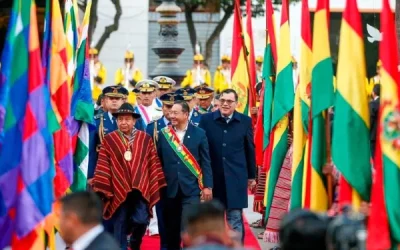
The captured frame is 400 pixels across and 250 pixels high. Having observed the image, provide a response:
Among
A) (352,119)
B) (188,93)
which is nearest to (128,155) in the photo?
(352,119)

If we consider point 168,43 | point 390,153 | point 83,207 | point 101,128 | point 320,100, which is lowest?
point 101,128

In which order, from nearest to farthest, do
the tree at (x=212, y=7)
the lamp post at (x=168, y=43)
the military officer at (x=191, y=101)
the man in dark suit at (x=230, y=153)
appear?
the man in dark suit at (x=230, y=153)
the military officer at (x=191, y=101)
the lamp post at (x=168, y=43)
the tree at (x=212, y=7)

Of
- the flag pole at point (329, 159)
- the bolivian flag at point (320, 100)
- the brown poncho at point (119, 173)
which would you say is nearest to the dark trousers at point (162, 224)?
the brown poncho at point (119, 173)

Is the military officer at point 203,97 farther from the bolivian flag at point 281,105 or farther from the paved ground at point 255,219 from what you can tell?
the bolivian flag at point 281,105

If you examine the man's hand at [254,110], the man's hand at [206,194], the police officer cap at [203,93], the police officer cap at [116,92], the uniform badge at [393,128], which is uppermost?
the uniform badge at [393,128]

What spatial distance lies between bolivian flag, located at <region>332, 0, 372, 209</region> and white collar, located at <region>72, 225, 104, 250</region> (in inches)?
108

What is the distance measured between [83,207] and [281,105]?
20.1 feet

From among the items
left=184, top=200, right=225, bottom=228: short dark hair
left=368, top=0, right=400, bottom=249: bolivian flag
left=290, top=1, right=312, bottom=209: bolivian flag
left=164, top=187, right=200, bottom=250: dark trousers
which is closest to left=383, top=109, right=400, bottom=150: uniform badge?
left=368, top=0, right=400, bottom=249: bolivian flag

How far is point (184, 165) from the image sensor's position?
12453mm

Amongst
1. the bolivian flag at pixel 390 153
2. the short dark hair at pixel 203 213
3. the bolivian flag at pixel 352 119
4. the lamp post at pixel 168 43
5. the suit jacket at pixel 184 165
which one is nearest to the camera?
the short dark hair at pixel 203 213

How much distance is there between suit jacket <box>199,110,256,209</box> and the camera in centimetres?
1296

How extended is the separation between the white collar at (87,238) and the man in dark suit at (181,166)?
5.47m

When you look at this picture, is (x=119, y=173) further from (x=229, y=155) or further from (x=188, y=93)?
(x=188, y=93)

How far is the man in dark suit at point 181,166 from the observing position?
12414 mm
